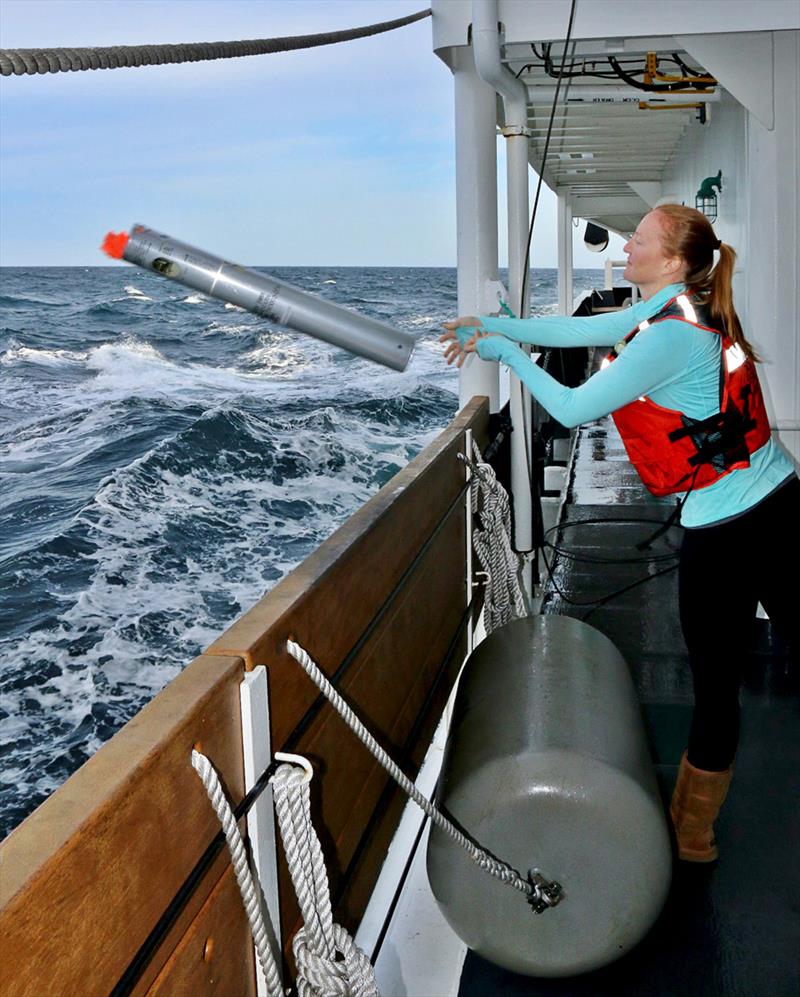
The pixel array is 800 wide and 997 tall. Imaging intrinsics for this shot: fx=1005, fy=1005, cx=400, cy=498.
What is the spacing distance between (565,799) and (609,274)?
79.4 ft

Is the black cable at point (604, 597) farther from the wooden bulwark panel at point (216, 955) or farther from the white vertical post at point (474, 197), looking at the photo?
the wooden bulwark panel at point (216, 955)

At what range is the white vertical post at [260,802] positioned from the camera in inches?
49.7

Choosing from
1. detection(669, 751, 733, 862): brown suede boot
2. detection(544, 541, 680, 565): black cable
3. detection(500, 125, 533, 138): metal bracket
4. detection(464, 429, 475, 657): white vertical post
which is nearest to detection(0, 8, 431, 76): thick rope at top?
detection(464, 429, 475, 657): white vertical post

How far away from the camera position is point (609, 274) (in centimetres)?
2477

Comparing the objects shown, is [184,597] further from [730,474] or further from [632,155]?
[730,474]

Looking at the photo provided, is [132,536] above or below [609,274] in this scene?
below

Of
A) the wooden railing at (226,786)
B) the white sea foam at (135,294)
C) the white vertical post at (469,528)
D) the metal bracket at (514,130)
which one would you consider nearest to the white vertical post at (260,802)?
the wooden railing at (226,786)

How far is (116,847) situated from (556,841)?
114 centimetres

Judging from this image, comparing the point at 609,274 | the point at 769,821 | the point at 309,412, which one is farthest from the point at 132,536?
the point at 609,274

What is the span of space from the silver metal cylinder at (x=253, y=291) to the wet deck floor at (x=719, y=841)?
1047 mm

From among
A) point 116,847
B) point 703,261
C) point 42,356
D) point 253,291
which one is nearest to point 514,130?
point 703,261

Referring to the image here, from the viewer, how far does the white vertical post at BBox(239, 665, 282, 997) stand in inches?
49.7

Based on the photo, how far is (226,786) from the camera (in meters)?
1.23

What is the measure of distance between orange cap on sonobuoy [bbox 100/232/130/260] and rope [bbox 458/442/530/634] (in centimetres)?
161
